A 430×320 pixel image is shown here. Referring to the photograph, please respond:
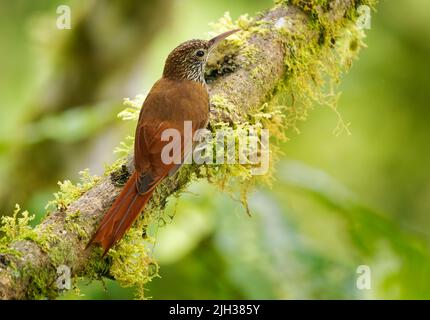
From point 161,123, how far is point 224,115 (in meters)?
0.30

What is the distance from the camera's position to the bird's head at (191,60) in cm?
338

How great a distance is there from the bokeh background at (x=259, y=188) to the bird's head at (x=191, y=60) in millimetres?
708

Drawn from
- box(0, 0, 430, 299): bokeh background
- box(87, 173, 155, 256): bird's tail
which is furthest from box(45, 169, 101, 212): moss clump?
box(0, 0, 430, 299): bokeh background

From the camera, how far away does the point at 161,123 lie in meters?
3.12

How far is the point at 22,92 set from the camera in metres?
8.48

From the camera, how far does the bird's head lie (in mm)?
3377

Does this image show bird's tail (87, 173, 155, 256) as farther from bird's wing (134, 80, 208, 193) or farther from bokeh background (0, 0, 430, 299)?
bokeh background (0, 0, 430, 299)

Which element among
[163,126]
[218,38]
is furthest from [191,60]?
[163,126]

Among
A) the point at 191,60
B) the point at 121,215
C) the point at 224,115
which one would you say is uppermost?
the point at 191,60

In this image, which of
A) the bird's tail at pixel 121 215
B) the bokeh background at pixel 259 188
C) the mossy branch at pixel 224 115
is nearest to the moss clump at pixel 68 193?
the mossy branch at pixel 224 115

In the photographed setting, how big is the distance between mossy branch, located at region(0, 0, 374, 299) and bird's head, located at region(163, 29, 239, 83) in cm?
Result: 7

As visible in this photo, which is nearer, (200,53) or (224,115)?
(224,115)

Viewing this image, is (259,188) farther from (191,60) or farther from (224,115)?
(224,115)

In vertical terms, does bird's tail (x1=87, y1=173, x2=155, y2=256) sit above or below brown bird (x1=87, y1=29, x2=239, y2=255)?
below
